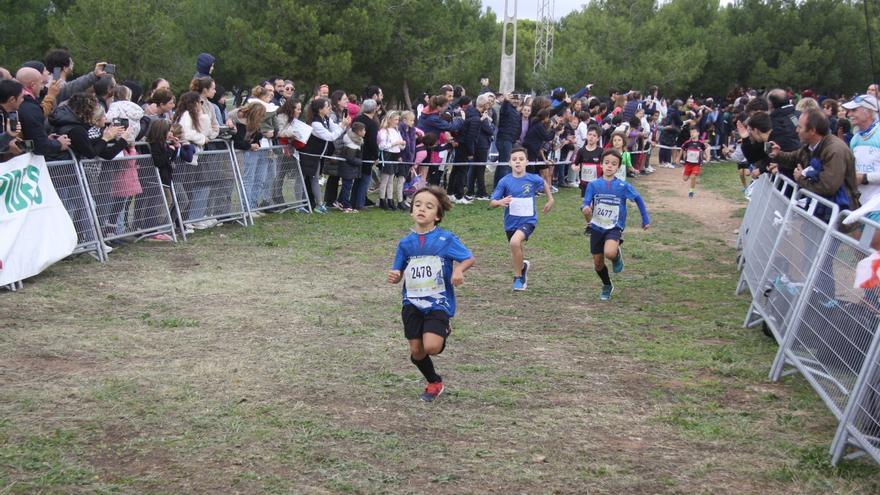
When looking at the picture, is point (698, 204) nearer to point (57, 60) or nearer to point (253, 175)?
point (253, 175)

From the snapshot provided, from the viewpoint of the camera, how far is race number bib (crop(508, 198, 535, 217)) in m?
10.8

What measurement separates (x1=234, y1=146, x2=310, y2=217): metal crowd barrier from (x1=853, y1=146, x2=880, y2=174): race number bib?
868cm

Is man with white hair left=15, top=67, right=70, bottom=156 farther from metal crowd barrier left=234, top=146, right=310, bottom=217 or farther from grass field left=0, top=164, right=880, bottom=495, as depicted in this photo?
metal crowd barrier left=234, top=146, right=310, bottom=217

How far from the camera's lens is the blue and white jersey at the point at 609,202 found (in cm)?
1041

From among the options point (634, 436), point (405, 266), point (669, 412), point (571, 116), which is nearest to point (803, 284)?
point (669, 412)

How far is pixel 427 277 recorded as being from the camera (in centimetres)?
678

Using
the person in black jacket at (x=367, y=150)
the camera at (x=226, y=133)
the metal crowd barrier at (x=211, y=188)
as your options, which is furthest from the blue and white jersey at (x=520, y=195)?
the person in black jacket at (x=367, y=150)

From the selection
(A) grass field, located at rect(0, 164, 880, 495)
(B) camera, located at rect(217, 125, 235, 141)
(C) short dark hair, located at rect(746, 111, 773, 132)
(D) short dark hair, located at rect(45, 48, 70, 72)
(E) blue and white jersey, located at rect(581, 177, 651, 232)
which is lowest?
(A) grass field, located at rect(0, 164, 880, 495)

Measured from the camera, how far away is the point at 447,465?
5.57 meters

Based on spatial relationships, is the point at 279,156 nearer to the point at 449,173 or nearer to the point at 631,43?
the point at 449,173

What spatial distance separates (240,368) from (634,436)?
307cm

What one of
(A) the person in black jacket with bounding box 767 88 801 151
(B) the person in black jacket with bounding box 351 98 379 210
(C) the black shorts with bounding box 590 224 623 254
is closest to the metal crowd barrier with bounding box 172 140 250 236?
(B) the person in black jacket with bounding box 351 98 379 210

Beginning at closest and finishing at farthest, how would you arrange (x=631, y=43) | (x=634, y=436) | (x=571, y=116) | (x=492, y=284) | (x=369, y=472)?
(x=369, y=472)
(x=634, y=436)
(x=492, y=284)
(x=571, y=116)
(x=631, y=43)

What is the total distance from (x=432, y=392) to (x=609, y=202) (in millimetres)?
4395
